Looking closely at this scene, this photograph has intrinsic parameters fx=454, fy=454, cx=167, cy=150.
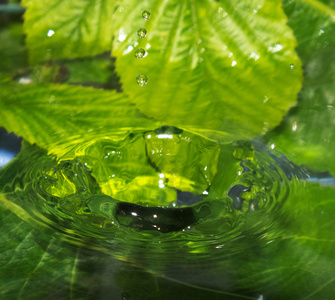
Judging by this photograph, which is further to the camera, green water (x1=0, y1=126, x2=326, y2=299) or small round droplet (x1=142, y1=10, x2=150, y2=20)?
small round droplet (x1=142, y1=10, x2=150, y2=20)

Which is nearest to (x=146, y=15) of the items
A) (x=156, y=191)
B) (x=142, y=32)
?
(x=142, y=32)

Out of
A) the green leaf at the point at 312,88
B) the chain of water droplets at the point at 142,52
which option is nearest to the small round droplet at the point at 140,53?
the chain of water droplets at the point at 142,52

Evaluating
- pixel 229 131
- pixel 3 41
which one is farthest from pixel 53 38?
pixel 229 131

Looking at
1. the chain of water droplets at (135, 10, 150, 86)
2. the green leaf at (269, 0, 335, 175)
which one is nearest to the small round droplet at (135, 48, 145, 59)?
the chain of water droplets at (135, 10, 150, 86)

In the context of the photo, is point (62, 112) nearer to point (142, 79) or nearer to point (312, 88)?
point (142, 79)

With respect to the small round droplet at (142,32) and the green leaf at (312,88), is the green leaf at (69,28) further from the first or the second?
the green leaf at (312,88)

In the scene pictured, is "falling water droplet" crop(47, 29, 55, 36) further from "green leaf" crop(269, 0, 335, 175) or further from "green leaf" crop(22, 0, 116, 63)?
"green leaf" crop(269, 0, 335, 175)
